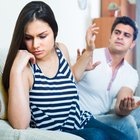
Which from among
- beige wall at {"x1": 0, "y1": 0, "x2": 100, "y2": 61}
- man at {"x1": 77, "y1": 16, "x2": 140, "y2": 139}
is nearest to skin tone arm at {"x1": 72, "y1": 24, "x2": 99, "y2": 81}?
man at {"x1": 77, "y1": 16, "x2": 140, "y2": 139}

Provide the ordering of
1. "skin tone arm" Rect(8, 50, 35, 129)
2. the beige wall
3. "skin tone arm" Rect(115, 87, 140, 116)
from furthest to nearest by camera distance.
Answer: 1. the beige wall
2. "skin tone arm" Rect(115, 87, 140, 116)
3. "skin tone arm" Rect(8, 50, 35, 129)

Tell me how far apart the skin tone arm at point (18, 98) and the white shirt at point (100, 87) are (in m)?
0.62

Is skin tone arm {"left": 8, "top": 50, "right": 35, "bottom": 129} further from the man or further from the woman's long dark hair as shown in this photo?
the man

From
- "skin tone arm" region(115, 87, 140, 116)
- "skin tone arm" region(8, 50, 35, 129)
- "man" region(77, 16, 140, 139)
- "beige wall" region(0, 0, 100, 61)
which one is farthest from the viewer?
"beige wall" region(0, 0, 100, 61)

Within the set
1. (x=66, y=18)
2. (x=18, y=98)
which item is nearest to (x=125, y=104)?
(x=18, y=98)

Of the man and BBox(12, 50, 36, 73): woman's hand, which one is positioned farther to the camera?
the man

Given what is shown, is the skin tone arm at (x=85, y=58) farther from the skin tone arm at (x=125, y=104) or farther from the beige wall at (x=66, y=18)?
the beige wall at (x=66, y=18)

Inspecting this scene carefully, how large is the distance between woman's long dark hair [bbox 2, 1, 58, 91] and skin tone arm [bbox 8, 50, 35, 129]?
0.07 meters

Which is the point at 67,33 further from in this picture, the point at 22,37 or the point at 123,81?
the point at 22,37

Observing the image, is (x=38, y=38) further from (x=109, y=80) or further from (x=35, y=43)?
Answer: (x=109, y=80)

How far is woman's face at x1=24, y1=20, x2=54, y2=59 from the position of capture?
1.27 m

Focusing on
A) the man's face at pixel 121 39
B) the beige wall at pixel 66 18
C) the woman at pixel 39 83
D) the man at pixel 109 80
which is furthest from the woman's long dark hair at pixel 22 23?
the beige wall at pixel 66 18

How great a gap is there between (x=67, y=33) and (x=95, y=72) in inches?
44.9

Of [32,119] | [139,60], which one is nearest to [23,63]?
[32,119]
